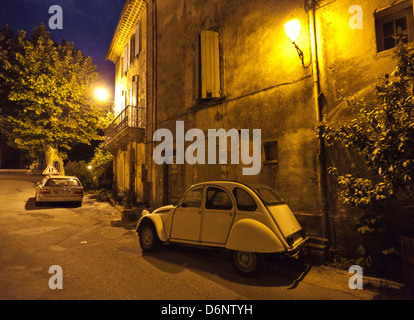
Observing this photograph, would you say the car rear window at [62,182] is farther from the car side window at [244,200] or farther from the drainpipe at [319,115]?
the drainpipe at [319,115]

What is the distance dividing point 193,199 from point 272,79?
13.2ft

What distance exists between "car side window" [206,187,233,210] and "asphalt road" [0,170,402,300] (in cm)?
123

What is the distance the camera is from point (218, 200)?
515cm

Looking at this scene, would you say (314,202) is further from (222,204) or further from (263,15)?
(263,15)

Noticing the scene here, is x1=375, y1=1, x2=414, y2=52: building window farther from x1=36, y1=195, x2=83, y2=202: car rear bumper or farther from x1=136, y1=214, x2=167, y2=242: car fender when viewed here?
x1=36, y1=195, x2=83, y2=202: car rear bumper

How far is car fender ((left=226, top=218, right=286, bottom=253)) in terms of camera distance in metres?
4.29

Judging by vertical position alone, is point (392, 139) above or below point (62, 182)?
above

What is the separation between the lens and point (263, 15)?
7445mm

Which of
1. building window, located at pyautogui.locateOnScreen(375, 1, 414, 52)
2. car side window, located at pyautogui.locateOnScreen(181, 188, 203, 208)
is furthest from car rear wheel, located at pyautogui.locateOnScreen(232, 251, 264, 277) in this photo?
building window, located at pyautogui.locateOnScreen(375, 1, 414, 52)

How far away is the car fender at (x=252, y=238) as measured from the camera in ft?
14.1

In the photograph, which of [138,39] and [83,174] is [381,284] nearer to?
[138,39]

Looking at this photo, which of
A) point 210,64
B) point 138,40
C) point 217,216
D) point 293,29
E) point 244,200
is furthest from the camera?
point 138,40

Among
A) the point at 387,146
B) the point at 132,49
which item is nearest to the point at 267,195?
the point at 387,146
